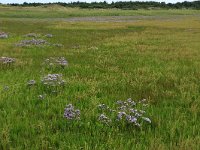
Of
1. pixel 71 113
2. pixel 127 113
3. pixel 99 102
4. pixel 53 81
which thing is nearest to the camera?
pixel 71 113

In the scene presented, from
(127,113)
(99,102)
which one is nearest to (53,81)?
(99,102)

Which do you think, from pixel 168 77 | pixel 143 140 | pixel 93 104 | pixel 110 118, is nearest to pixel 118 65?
pixel 168 77

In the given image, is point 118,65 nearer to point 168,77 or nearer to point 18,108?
point 168,77

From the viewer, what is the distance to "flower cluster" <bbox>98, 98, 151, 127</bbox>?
7.80 meters

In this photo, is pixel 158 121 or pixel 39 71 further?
pixel 39 71

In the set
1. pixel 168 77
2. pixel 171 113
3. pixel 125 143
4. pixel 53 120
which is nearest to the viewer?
pixel 125 143

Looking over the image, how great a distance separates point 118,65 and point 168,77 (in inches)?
133

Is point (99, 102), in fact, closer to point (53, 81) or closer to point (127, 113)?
point (127, 113)

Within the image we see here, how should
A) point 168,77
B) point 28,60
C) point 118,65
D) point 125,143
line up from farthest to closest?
point 28,60
point 118,65
point 168,77
point 125,143

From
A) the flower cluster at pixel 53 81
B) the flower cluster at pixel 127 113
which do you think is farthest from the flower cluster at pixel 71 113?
the flower cluster at pixel 53 81

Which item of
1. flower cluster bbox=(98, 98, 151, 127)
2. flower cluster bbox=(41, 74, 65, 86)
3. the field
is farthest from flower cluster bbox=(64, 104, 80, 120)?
flower cluster bbox=(41, 74, 65, 86)

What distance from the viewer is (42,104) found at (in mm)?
9172

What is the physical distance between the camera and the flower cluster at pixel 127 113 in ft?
25.6

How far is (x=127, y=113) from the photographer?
8.34 meters
